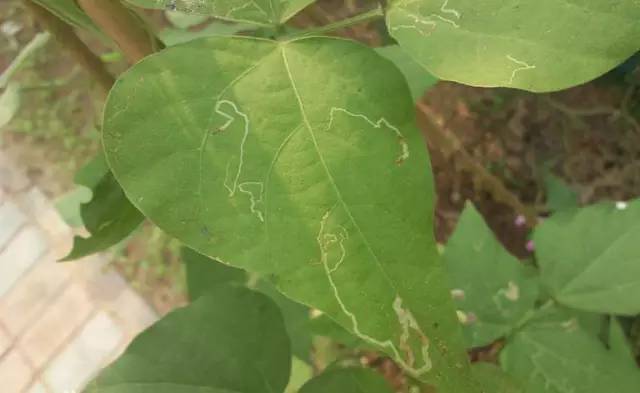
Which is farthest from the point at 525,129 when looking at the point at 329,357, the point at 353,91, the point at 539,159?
the point at 353,91

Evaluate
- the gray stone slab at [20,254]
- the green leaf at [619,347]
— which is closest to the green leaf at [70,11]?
the green leaf at [619,347]

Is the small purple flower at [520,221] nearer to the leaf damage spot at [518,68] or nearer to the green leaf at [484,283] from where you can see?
the green leaf at [484,283]

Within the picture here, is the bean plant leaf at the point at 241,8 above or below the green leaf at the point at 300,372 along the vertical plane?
above

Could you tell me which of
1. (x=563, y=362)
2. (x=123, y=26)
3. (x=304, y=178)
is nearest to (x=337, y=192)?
(x=304, y=178)

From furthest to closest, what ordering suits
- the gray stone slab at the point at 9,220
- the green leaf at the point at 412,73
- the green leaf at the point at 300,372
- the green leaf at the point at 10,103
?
the gray stone slab at the point at 9,220, the green leaf at the point at 300,372, the green leaf at the point at 412,73, the green leaf at the point at 10,103

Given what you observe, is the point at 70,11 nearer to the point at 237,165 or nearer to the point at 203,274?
the point at 237,165

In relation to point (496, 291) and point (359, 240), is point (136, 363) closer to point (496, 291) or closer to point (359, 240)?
point (359, 240)

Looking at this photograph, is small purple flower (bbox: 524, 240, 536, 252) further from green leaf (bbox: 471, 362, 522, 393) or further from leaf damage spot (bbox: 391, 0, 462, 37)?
leaf damage spot (bbox: 391, 0, 462, 37)
